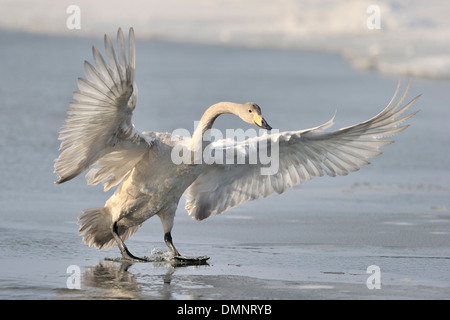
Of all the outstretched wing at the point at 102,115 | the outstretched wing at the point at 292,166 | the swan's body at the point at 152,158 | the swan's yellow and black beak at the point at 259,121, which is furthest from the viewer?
the outstretched wing at the point at 292,166

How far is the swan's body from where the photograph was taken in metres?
7.20

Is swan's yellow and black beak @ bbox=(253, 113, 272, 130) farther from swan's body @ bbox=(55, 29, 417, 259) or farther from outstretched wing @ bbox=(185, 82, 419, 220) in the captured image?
outstretched wing @ bbox=(185, 82, 419, 220)

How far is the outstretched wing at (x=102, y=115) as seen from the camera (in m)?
7.00

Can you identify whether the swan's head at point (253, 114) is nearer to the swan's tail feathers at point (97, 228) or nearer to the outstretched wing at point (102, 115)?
the outstretched wing at point (102, 115)

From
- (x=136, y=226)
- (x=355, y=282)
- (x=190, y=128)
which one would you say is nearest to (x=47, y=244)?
(x=136, y=226)

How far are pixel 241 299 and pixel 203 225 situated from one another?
2994 millimetres

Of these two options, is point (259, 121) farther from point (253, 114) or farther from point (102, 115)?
point (102, 115)

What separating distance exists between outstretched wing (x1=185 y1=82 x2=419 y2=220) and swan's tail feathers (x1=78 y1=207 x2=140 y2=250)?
2.91 ft

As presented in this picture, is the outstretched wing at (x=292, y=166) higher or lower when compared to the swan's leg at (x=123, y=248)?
higher

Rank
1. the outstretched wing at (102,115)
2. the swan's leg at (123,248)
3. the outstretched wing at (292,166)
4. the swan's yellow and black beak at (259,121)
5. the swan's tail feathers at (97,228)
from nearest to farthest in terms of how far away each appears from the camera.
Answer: the outstretched wing at (102,115) < the swan's yellow and black beak at (259,121) < the swan's leg at (123,248) < the swan's tail feathers at (97,228) < the outstretched wing at (292,166)

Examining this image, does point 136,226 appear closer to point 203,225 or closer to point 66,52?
point 203,225

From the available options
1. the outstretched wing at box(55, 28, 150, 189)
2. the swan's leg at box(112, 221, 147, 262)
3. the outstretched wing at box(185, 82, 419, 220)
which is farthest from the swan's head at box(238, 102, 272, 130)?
the swan's leg at box(112, 221, 147, 262)

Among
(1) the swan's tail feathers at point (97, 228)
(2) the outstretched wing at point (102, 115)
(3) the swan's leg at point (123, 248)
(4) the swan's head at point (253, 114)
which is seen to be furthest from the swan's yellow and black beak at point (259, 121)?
(1) the swan's tail feathers at point (97, 228)

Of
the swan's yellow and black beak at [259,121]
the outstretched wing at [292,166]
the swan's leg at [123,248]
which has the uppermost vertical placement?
the swan's yellow and black beak at [259,121]
